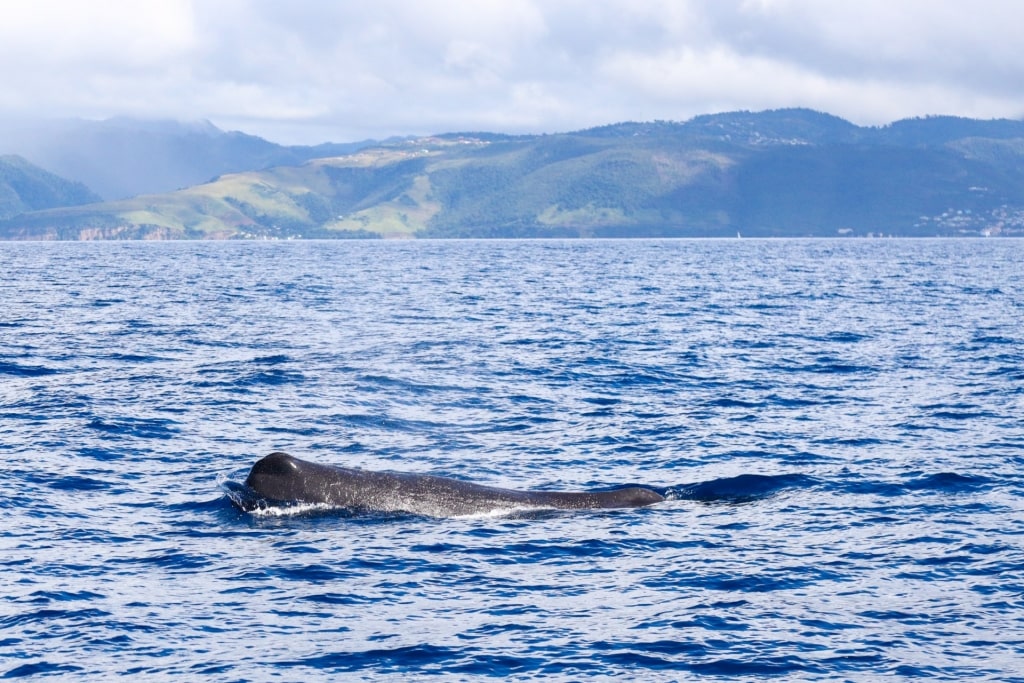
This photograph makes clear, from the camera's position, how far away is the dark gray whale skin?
76.9ft

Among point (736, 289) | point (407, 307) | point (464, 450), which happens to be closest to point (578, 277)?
point (736, 289)

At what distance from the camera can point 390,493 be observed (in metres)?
23.8

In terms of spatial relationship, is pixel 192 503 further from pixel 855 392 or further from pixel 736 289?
pixel 736 289

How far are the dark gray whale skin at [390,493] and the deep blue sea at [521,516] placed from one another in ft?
1.59

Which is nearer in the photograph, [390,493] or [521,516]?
[521,516]

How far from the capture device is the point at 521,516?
23500 mm

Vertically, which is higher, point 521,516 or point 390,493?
point 390,493

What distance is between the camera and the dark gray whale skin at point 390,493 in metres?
A: 23.4

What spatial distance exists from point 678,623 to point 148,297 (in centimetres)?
7586

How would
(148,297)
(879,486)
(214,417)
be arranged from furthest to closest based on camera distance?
(148,297), (214,417), (879,486)

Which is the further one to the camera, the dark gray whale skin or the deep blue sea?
the dark gray whale skin

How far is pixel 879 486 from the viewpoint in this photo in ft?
86.2

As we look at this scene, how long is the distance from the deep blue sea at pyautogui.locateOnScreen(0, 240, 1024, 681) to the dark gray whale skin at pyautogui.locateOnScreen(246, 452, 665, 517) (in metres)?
0.48

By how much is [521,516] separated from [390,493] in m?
2.70
